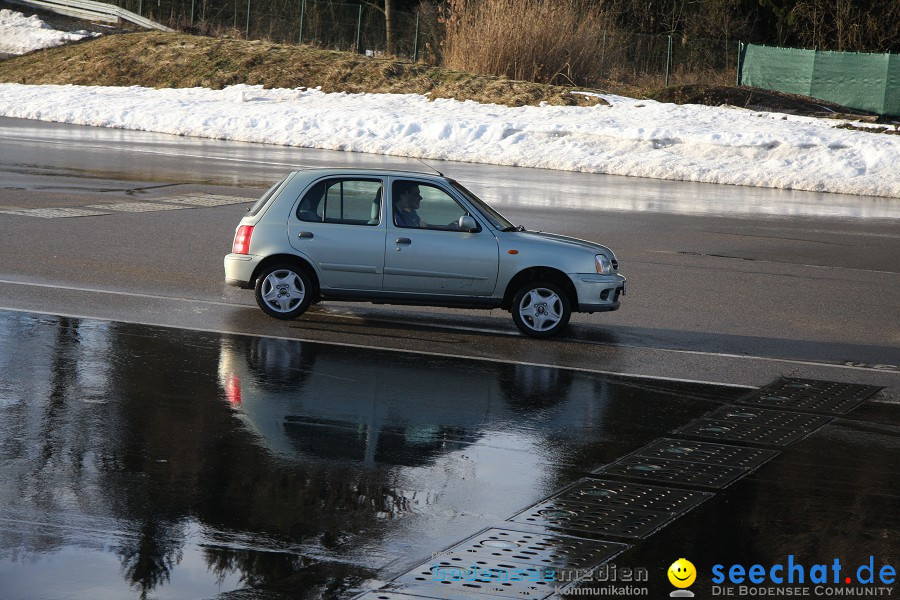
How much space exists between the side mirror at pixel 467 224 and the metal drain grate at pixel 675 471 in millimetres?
4301

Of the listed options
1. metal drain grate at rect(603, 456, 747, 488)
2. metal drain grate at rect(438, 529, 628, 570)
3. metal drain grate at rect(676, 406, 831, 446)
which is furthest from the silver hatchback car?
metal drain grate at rect(438, 529, 628, 570)

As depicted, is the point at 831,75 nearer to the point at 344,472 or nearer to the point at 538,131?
the point at 538,131

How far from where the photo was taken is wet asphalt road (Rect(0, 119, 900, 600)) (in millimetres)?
5871

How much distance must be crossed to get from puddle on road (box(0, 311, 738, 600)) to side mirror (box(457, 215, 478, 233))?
65.0 inches

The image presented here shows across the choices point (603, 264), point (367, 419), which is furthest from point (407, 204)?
point (367, 419)

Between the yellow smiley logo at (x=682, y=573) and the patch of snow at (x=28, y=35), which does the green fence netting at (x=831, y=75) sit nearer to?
the patch of snow at (x=28, y=35)

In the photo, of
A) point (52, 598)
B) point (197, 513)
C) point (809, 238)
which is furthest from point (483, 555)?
point (809, 238)

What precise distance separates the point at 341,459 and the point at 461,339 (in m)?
4.14

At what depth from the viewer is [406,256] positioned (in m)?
11.6

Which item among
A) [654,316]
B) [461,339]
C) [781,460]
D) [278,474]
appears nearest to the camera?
[278,474]

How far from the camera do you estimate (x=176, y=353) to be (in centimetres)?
1005

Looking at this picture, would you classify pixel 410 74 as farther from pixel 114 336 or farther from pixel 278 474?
pixel 278 474

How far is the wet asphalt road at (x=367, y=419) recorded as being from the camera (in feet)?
19.3

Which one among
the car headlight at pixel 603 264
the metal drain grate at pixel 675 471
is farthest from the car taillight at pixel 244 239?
the metal drain grate at pixel 675 471
